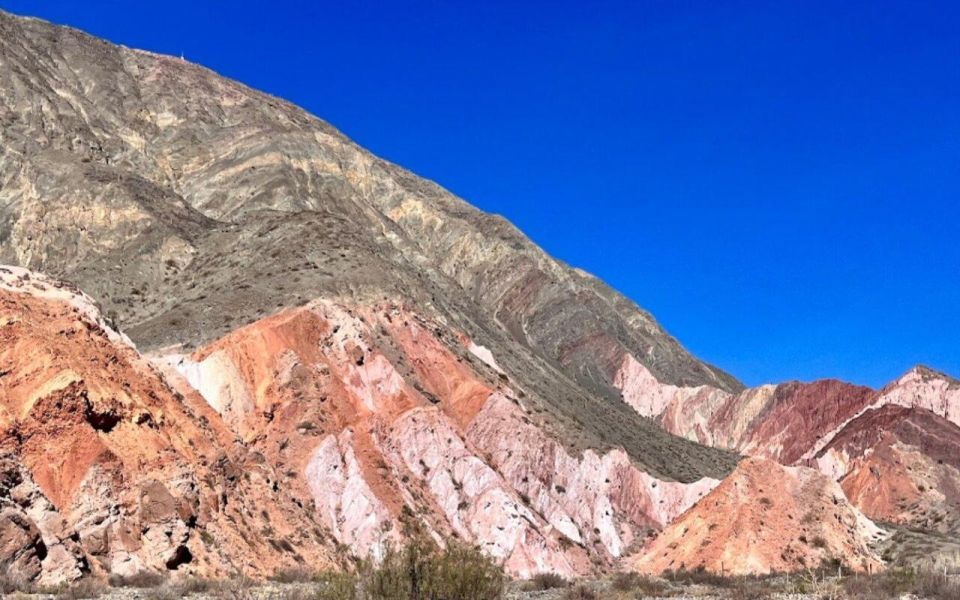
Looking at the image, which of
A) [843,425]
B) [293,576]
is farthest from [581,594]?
[843,425]

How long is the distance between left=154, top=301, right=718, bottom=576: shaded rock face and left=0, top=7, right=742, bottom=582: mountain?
13 cm

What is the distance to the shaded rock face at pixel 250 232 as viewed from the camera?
5647 cm

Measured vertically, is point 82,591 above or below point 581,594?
below

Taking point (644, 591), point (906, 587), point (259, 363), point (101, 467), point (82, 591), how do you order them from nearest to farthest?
point (82, 591)
point (906, 587)
point (644, 591)
point (101, 467)
point (259, 363)

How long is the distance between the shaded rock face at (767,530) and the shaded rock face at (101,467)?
14589mm

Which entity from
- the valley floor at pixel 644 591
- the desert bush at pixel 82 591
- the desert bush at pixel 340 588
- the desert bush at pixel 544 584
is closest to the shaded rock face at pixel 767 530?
the desert bush at pixel 544 584

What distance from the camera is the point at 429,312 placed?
60.6 metres

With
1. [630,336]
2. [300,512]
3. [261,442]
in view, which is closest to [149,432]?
[300,512]

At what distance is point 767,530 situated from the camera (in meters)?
36.8

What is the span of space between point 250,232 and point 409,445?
2391 centimetres

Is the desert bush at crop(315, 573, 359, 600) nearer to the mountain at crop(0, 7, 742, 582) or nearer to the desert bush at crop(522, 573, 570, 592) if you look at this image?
the mountain at crop(0, 7, 742, 582)

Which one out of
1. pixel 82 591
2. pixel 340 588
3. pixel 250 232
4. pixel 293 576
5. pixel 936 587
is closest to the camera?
pixel 340 588

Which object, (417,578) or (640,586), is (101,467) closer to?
(417,578)

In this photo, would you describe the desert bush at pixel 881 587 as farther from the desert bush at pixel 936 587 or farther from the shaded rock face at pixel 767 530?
the shaded rock face at pixel 767 530
